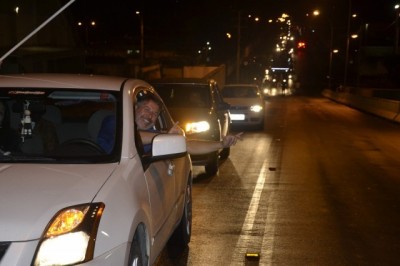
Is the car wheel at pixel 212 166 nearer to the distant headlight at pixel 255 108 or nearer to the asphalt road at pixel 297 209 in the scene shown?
the asphalt road at pixel 297 209

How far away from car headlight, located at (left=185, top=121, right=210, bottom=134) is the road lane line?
1.33 metres

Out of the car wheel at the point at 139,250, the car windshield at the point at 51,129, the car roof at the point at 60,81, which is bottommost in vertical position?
the car wheel at the point at 139,250

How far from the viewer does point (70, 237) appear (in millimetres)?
3643

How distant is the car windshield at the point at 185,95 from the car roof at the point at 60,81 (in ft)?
21.7

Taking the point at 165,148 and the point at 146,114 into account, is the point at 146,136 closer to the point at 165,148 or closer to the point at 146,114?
the point at 146,114

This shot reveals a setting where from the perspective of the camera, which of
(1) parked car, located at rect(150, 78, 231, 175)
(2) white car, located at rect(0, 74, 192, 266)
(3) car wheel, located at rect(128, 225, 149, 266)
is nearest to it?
(2) white car, located at rect(0, 74, 192, 266)

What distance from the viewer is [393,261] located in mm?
6520

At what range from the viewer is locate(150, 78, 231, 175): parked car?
1148 cm

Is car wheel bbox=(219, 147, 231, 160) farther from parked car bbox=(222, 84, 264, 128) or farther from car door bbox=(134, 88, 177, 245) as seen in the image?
car door bbox=(134, 88, 177, 245)

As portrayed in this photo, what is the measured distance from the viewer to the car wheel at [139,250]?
429 cm

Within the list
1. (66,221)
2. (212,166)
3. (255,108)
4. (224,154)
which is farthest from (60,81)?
(255,108)

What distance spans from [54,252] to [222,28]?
8055 cm

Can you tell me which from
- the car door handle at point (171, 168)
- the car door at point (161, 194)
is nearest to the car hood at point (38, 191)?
the car door at point (161, 194)

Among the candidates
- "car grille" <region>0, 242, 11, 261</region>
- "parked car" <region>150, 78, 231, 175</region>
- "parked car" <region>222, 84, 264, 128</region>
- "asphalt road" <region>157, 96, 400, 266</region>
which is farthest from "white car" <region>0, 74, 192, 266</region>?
"parked car" <region>222, 84, 264, 128</region>
